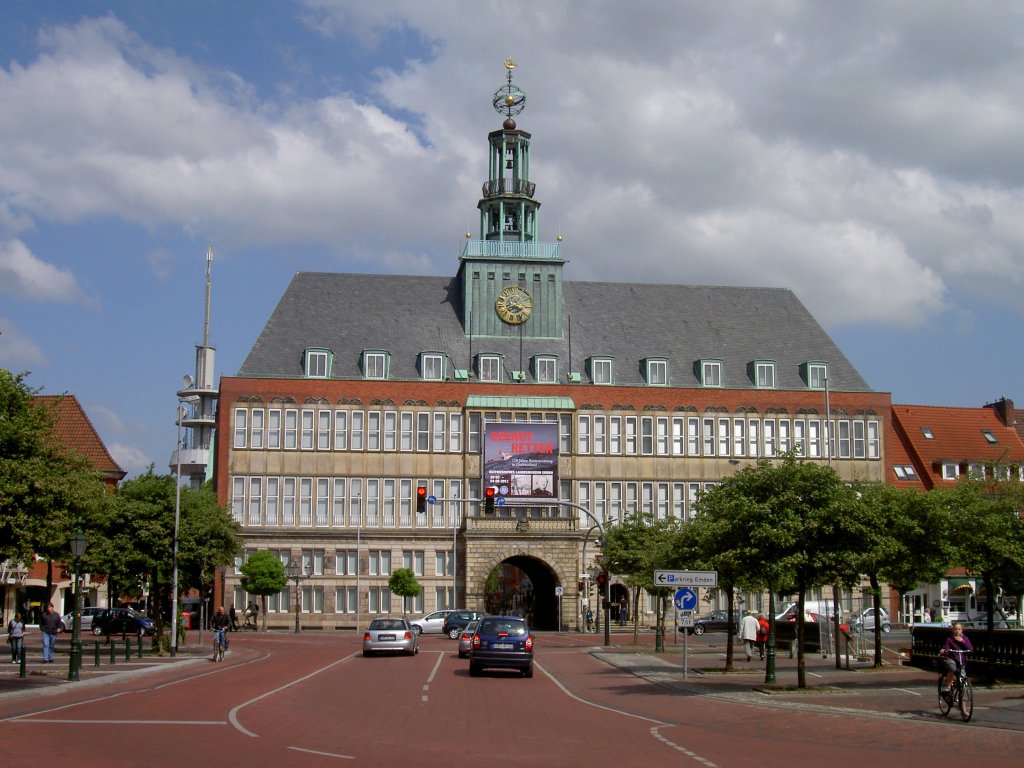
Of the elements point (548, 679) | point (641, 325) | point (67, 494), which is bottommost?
point (548, 679)

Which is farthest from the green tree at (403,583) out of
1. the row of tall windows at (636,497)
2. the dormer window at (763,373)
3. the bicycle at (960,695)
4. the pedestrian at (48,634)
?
the bicycle at (960,695)

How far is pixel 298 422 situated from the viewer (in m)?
74.7

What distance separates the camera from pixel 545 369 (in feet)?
255

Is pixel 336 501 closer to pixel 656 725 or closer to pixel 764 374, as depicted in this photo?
pixel 764 374

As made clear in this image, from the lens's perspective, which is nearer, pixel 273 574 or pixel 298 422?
pixel 273 574

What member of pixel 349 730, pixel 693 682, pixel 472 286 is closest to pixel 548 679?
pixel 693 682

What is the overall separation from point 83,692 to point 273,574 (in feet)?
135

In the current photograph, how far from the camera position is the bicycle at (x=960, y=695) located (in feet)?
69.6

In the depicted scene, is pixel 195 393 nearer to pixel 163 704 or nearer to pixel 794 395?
pixel 794 395

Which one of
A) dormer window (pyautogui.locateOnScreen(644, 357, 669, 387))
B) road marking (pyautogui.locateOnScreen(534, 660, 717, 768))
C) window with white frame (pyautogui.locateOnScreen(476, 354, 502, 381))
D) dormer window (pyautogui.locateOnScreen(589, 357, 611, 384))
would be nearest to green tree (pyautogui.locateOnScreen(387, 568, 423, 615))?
window with white frame (pyautogui.locateOnScreen(476, 354, 502, 381))

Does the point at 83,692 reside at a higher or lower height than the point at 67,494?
lower

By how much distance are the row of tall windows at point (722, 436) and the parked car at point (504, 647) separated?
145 feet

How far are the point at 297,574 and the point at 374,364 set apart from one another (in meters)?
14.1

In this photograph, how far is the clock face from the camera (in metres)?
79.7
